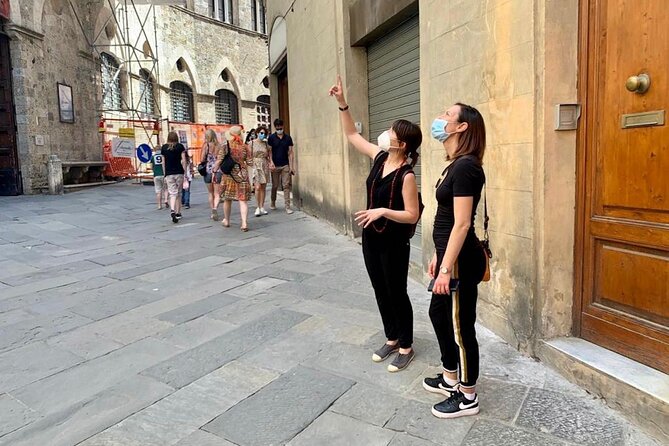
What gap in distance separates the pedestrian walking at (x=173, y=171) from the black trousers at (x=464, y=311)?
7.74 m

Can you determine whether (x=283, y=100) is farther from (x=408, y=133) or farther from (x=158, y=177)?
(x=408, y=133)

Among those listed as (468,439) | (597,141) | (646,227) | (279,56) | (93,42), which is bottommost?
(468,439)

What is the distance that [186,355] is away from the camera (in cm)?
370

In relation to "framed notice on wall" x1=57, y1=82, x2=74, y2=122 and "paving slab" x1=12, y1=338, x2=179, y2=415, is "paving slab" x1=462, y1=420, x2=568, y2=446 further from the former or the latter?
"framed notice on wall" x1=57, y1=82, x2=74, y2=122

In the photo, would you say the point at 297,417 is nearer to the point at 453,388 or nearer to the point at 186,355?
the point at 453,388

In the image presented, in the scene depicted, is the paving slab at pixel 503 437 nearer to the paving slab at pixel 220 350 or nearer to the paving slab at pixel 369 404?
the paving slab at pixel 369 404

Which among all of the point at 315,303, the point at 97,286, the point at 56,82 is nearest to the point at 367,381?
the point at 315,303

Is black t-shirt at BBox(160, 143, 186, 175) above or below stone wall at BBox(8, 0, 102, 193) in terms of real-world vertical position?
below

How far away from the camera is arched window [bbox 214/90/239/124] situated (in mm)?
30766

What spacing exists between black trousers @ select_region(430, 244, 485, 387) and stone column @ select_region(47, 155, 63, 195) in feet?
47.8

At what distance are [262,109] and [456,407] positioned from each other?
1276 inches

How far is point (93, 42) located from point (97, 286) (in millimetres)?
16108

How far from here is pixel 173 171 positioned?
32.2ft

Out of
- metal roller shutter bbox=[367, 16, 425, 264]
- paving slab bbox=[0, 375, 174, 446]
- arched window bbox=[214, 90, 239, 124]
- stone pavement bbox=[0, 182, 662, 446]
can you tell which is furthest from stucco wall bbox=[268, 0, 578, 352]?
arched window bbox=[214, 90, 239, 124]
